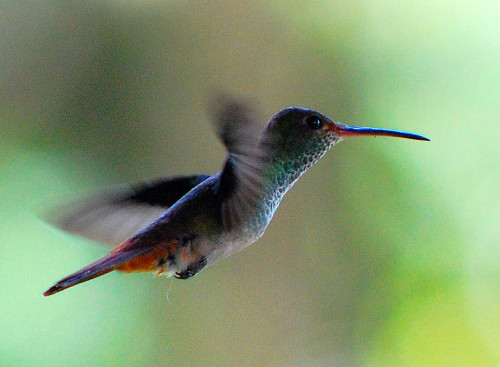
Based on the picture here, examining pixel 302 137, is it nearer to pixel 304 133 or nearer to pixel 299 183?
pixel 304 133

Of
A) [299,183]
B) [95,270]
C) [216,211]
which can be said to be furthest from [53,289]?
[299,183]

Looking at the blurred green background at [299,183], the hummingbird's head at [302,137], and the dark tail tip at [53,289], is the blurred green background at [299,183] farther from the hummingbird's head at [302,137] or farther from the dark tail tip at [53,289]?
the dark tail tip at [53,289]

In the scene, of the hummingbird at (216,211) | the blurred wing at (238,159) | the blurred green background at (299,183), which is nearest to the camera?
the blurred wing at (238,159)

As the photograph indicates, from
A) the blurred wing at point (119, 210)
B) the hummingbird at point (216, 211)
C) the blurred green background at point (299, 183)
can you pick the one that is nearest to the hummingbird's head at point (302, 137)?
the hummingbird at point (216, 211)

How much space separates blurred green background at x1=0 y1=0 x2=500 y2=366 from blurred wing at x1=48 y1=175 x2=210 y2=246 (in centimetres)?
78

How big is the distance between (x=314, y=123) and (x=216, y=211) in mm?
143

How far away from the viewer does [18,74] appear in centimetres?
162

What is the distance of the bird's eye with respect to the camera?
2.06ft

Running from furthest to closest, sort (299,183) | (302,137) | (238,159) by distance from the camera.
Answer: (299,183), (302,137), (238,159)

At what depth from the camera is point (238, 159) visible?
52cm

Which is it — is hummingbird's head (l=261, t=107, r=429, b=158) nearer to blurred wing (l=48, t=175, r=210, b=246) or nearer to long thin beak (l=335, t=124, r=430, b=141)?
long thin beak (l=335, t=124, r=430, b=141)

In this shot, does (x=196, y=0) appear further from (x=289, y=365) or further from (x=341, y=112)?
(x=289, y=365)

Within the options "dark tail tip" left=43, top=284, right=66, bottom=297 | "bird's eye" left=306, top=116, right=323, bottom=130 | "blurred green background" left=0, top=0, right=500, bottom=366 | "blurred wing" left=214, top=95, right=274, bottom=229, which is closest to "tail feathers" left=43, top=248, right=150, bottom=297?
"dark tail tip" left=43, top=284, right=66, bottom=297

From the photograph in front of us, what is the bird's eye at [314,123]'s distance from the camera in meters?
0.63
